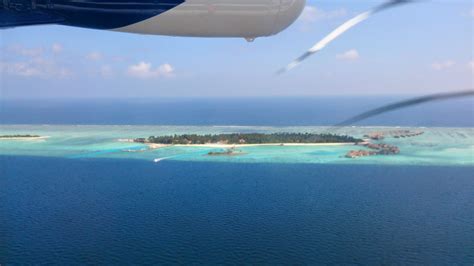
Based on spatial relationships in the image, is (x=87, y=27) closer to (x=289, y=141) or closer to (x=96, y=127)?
(x=289, y=141)

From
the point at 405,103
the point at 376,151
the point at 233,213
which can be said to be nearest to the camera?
the point at 405,103

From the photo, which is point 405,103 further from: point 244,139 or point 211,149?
point 211,149

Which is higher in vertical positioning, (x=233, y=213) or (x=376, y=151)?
(x=376, y=151)

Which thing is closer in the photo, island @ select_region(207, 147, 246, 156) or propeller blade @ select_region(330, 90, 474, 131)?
propeller blade @ select_region(330, 90, 474, 131)

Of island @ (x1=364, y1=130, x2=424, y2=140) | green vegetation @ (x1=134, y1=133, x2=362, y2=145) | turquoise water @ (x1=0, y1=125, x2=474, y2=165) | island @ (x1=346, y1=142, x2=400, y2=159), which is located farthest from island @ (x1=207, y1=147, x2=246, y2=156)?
island @ (x1=364, y1=130, x2=424, y2=140)

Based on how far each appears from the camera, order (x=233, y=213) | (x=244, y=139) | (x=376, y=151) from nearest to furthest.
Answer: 1. (x=233, y=213)
2. (x=244, y=139)
3. (x=376, y=151)

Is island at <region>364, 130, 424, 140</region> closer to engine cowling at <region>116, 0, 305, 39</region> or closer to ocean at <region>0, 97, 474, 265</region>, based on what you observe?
ocean at <region>0, 97, 474, 265</region>

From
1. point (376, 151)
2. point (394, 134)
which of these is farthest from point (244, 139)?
point (376, 151)
